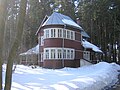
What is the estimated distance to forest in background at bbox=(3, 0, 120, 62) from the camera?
191 feet

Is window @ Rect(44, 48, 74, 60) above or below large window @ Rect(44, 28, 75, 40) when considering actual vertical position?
below

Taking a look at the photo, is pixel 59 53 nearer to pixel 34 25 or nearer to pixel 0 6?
pixel 34 25

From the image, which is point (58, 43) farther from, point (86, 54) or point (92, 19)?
point (92, 19)

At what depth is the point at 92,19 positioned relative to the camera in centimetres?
6009

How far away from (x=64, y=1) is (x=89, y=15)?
8.42 metres

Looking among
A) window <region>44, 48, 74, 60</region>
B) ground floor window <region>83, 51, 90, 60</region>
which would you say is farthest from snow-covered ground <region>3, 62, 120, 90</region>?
ground floor window <region>83, 51, 90, 60</region>

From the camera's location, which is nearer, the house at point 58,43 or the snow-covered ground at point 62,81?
the snow-covered ground at point 62,81

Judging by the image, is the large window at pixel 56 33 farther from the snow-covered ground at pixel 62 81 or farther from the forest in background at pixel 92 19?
the forest in background at pixel 92 19

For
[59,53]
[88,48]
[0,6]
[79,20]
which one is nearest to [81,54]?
[88,48]

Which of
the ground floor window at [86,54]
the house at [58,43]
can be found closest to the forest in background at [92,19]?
the ground floor window at [86,54]

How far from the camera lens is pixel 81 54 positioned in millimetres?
42406

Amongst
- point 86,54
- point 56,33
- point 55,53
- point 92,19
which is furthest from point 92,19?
point 55,53

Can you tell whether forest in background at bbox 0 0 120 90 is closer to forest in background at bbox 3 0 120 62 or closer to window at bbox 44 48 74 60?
forest in background at bbox 3 0 120 62

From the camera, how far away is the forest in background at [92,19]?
191 feet
